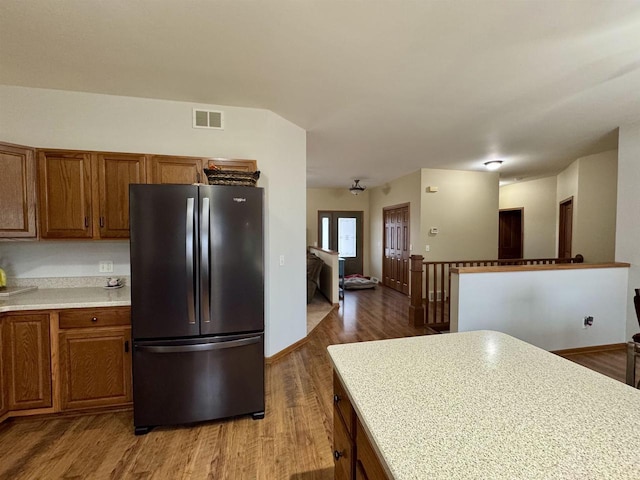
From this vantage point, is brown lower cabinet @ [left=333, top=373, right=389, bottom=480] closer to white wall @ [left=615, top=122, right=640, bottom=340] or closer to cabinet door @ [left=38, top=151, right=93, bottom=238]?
cabinet door @ [left=38, top=151, right=93, bottom=238]

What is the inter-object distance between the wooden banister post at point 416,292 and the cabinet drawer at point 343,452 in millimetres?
3198

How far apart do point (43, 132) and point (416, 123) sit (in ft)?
12.0

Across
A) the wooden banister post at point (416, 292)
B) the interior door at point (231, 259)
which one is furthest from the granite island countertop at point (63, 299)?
the wooden banister post at point (416, 292)

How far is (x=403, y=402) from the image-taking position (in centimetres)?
93

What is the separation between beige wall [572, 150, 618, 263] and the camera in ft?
15.2

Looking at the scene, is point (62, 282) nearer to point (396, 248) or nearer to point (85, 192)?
point (85, 192)

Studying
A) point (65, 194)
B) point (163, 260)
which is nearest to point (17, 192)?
point (65, 194)

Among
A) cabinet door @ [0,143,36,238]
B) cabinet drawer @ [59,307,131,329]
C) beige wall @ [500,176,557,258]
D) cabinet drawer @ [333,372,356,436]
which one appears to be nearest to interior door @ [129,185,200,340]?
cabinet drawer @ [59,307,131,329]

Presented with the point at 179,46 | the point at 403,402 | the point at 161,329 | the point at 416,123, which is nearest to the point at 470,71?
the point at 416,123

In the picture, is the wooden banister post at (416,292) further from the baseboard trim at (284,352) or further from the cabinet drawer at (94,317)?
the cabinet drawer at (94,317)

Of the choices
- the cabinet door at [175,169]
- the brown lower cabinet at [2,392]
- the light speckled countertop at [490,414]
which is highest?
the cabinet door at [175,169]

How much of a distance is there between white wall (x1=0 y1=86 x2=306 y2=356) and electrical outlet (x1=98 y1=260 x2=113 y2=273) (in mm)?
47

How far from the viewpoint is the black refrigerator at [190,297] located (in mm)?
2023

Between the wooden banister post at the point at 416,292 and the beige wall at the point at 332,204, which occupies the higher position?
the beige wall at the point at 332,204
